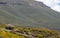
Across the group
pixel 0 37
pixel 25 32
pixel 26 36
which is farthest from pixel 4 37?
pixel 25 32

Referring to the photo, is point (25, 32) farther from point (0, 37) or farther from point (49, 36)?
point (0, 37)

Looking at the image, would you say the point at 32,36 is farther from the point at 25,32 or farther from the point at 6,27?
the point at 6,27

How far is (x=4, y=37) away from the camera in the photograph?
695 inches

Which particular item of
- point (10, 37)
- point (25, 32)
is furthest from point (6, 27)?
point (10, 37)

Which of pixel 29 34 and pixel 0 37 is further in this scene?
pixel 29 34

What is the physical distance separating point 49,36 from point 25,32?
230 cm

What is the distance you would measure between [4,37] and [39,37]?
217 inches

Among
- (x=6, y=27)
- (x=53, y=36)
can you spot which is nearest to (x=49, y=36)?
(x=53, y=36)

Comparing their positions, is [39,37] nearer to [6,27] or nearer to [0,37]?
[6,27]

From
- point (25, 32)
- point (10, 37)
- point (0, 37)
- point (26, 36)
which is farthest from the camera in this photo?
point (25, 32)

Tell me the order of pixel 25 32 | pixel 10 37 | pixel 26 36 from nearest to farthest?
pixel 10 37, pixel 26 36, pixel 25 32

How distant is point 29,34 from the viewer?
23500 millimetres

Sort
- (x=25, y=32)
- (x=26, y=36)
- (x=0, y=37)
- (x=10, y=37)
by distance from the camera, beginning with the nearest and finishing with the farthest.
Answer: (x=0, y=37)
(x=10, y=37)
(x=26, y=36)
(x=25, y=32)

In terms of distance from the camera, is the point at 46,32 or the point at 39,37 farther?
the point at 46,32
